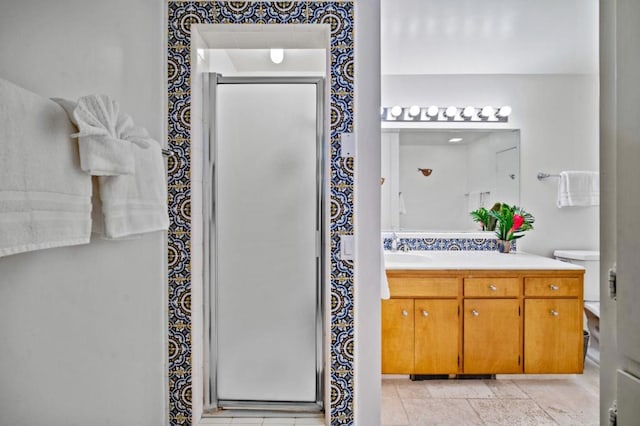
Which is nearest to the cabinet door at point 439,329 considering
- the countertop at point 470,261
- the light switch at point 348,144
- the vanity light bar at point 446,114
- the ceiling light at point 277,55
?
the countertop at point 470,261

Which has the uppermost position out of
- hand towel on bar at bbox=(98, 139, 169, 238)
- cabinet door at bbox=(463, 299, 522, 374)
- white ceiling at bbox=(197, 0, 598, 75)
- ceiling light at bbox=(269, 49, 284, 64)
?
white ceiling at bbox=(197, 0, 598, 75)

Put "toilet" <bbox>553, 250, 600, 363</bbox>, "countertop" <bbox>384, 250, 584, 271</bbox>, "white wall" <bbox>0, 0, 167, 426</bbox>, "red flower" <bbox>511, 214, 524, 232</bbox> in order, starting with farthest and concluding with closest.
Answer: "red flower" <bbox>511, 214, 524, 232</bbox>, "toilet" <bbox>553, 250, 600, 363</bbox>, "countertop" <bbox>384, 250, 584, 271</bbox>, "white wall" <bbox>0, 0, 167, 426</bbox>

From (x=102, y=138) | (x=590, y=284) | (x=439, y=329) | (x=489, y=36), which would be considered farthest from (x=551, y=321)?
(x=102, y=138)

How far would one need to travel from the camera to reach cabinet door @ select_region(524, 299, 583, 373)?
271 centimetres

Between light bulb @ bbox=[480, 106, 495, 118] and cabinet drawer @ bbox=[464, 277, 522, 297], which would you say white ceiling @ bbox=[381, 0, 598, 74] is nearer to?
light bulb @ bbox=[480, 106, 495, 118]

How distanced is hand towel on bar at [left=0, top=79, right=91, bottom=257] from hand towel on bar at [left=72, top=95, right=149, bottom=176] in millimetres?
38

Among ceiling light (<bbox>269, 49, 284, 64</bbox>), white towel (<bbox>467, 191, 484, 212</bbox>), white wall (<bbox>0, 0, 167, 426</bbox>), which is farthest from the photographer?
white towel (<bbox>467, 191, 484, 212</bbox>)

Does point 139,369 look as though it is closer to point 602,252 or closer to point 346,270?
point 346,270

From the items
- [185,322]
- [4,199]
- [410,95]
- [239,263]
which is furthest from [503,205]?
[4,199]

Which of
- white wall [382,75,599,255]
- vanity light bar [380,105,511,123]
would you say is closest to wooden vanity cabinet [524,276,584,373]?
white wall [382,75,599,255]

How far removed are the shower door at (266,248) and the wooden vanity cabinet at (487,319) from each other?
28.0 inches

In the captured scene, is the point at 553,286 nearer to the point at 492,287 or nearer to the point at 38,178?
the point at 492,287

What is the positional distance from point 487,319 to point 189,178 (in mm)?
2066

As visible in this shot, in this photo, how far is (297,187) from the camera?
7.39 ft
